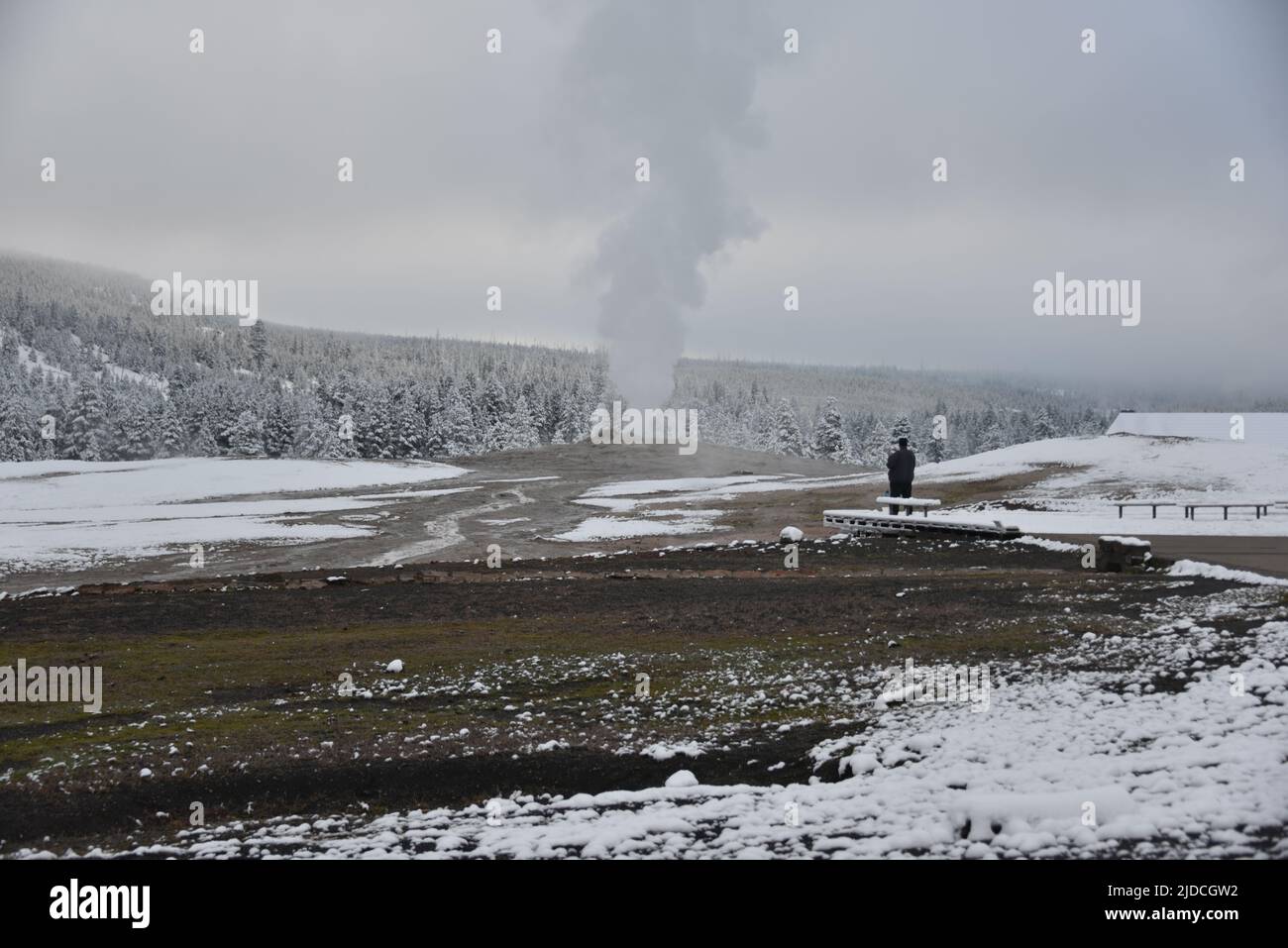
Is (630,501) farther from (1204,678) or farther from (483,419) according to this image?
(483,419)

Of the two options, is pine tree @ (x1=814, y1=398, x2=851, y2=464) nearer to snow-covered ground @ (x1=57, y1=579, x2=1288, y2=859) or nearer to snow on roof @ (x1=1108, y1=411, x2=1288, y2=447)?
snow on roof @ (x1=1108, y1=411, x2=1288, y2=447)

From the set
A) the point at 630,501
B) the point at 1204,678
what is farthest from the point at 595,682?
the point at 630,501

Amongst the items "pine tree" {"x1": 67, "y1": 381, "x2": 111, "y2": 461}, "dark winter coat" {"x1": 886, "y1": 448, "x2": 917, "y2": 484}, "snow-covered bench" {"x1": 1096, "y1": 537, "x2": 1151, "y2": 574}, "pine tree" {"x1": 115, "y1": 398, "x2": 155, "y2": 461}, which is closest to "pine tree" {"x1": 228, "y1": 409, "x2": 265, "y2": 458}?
"pine tree" {"x1": 115, "y1": 398, "x2": 155, "y2": 461}

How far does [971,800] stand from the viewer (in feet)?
20.4

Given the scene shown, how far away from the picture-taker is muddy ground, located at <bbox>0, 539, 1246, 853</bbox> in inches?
325

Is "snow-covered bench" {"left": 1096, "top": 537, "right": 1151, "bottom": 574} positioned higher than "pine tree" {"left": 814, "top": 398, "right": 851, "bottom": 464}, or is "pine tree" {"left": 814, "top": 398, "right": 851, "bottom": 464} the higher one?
"pine tree" {"left": 814, "top": 398, "right": 851, "bottom": 464}

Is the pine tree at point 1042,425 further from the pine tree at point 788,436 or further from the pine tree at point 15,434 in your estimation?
the pine tree at point 15,434

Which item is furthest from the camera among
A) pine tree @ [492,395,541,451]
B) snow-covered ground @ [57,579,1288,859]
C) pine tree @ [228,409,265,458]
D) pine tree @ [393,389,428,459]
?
pine tree @ [492,395,541,451]

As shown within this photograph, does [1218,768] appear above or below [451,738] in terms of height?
above

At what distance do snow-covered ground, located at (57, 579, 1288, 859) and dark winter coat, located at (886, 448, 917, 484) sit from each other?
16.5 m

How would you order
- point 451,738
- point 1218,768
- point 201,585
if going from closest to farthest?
1. point 1218,768
2. point 451,738
3. point 201,585

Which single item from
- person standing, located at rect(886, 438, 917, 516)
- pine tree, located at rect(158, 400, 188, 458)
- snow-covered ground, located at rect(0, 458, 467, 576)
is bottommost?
snow-covered ground, located at rect(0, 458, 467, 576)

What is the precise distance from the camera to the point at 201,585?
2173cm
